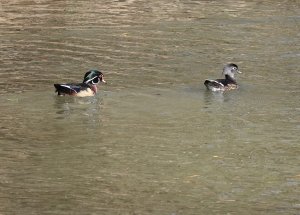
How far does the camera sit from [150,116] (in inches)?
656

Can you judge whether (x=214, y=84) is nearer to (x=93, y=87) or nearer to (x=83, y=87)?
(x=93, y=87)

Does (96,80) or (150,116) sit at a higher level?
(96,80)

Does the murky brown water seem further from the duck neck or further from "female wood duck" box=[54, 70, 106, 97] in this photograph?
the duck neck

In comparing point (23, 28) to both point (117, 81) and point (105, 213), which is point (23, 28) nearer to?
point (117, 81)

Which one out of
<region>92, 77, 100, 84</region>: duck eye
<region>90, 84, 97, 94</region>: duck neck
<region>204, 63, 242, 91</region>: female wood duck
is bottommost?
<region>204, 63, 242, 91</region>: female wood duck

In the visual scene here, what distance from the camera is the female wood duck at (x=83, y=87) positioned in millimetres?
18172

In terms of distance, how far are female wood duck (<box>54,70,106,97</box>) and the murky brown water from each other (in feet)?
0.43

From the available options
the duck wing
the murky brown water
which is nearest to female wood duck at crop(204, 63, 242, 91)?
the duck wing

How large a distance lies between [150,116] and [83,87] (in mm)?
2145

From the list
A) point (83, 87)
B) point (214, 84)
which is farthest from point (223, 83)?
point (83, 87)

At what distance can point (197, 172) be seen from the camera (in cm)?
1327

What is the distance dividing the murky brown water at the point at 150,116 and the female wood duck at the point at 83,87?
5.2 inches

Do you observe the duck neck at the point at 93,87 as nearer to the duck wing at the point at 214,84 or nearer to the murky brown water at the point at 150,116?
the murky brown water at the point at 150,116

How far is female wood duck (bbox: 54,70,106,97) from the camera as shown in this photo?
1817 centimetres
